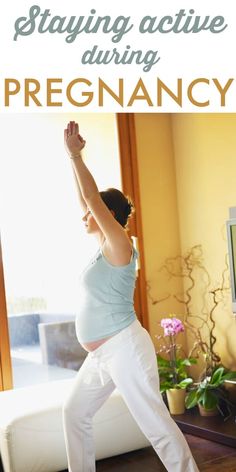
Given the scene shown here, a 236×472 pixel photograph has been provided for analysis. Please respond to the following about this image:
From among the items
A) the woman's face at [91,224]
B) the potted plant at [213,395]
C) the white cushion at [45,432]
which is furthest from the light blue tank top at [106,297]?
the potted plant at [213,395]

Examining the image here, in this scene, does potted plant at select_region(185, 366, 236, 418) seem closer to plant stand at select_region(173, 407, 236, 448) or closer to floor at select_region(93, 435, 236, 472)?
plant stand at select_region(173, 407, 236, 448)

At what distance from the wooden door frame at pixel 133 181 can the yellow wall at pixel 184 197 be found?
1.9 inches

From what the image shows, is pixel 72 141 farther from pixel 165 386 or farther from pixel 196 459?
pixel 165 386

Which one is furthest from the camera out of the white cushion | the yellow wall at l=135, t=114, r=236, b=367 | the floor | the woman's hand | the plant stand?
the yellow wall at l=135, t=114, r=236, b=367

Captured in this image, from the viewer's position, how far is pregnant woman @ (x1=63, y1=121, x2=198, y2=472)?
197cm

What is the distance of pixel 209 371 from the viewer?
3350 mm

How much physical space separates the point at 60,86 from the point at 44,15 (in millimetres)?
720

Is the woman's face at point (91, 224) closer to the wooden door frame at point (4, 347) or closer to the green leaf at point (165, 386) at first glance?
the wooden door frame at point (4, 347)

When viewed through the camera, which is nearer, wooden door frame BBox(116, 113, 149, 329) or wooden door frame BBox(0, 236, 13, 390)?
wooden door frame BBox(0, 236, 13, 390)

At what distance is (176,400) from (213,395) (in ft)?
0.86

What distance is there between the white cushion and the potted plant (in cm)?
44

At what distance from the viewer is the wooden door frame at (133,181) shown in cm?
368

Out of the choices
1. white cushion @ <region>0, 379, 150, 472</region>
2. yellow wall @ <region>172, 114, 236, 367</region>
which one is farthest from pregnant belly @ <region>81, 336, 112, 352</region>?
yellow wall @ <region>172, 114, 236, 367</region>

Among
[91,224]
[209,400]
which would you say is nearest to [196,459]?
[209,400]
